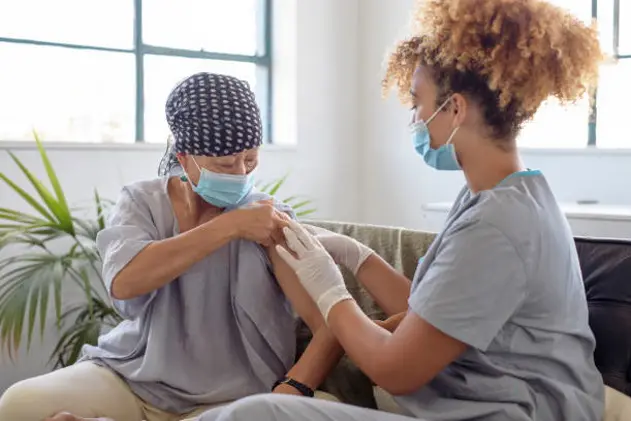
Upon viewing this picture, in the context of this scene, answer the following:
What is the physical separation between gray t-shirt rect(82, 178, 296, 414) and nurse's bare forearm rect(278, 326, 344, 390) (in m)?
0.09

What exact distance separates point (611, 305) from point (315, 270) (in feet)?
1.98

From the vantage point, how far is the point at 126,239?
1.82 meters

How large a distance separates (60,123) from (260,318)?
2.04 m

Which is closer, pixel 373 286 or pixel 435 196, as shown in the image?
pixel 373 286

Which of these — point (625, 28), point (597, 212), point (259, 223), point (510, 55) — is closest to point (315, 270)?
point (259, 223)

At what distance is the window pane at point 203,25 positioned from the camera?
382cm

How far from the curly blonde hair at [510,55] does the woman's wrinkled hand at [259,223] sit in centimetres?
48

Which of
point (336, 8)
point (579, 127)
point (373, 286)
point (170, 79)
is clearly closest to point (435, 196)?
point (579, 127)

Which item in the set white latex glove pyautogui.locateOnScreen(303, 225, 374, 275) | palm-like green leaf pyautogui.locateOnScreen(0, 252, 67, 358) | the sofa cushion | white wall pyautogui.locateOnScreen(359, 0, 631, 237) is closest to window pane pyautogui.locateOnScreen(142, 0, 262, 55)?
white wall pyautogui.locateOnScreen(359, 0, 631, 237)

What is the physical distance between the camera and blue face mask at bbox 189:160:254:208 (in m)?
1.86

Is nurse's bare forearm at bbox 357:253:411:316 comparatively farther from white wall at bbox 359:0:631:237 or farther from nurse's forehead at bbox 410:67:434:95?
white wall at bbox 359:0:631:237

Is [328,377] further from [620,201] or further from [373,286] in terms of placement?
[620,201]

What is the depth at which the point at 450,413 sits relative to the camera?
4.79 ft

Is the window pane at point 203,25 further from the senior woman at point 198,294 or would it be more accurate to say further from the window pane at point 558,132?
the senior woman at point 198,294
